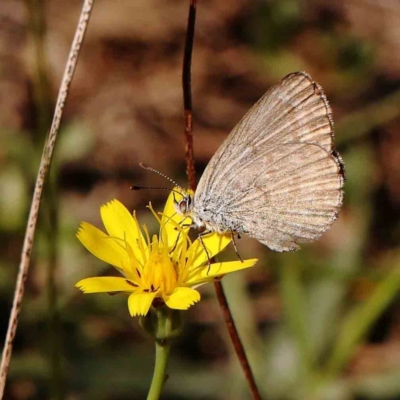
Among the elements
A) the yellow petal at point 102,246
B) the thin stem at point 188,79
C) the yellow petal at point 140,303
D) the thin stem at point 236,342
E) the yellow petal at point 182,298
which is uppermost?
the thin stem at point 188,79

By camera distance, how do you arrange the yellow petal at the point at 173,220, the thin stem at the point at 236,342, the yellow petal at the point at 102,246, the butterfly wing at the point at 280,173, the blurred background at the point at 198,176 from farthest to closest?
the blurred background at the point at 198,176
the yellow petal at the point at 173,220
the butterfly wing at the point at 280,173
the yellow petal at the point at 102,246
the thin stem at the point at 236,342

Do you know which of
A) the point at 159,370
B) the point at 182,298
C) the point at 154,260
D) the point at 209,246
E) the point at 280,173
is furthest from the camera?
the point at 280,173

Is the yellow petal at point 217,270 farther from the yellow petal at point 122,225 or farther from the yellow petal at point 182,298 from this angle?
the yellow petal at point 122,225

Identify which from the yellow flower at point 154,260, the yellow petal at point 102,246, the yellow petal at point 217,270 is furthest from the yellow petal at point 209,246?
the yellow petal at point 102,246

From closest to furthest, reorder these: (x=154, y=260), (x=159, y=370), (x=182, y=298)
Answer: (x=159, y=370) → (x=182, y=298) → (x=154, y=260)

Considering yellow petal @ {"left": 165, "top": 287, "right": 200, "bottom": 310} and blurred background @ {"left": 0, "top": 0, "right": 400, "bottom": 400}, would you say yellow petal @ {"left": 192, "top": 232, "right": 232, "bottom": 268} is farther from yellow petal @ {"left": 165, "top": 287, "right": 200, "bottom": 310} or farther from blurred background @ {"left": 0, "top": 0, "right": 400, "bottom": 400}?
blurred background @ {"left": 0, "top": 0, "right": 400, "bottom": 400}

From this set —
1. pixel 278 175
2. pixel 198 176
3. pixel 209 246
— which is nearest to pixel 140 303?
pixel 209 246

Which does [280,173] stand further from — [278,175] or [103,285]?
[103,285]
